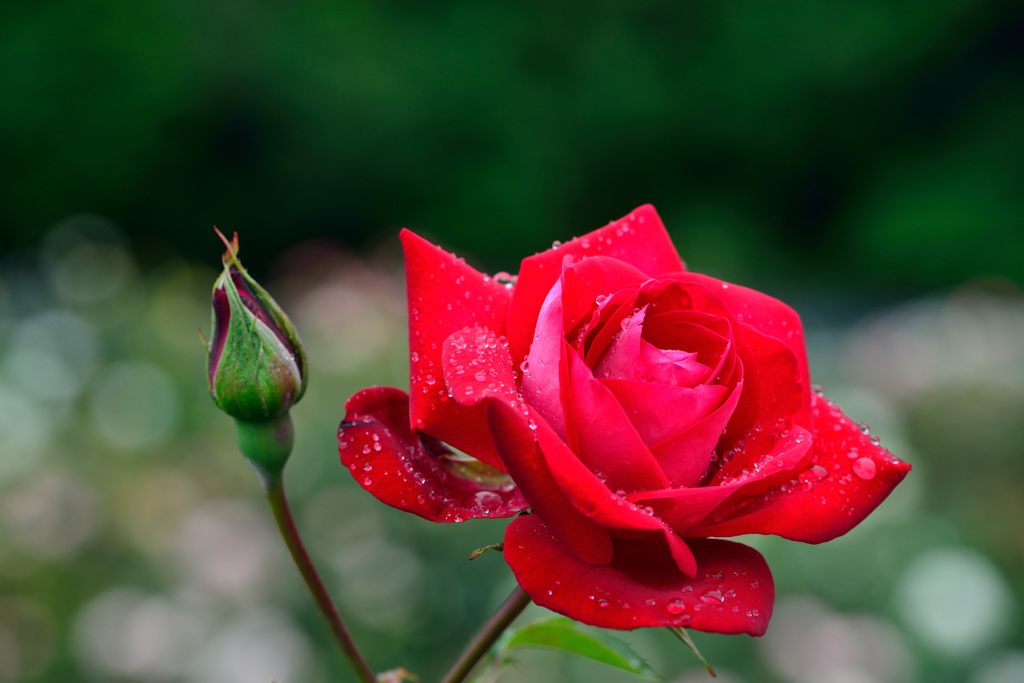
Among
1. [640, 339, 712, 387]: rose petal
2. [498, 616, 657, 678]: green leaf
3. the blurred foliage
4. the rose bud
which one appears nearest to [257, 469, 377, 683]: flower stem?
the rose bud

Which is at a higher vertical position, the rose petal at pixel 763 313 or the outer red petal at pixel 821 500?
the rose petal at pixel 763 313

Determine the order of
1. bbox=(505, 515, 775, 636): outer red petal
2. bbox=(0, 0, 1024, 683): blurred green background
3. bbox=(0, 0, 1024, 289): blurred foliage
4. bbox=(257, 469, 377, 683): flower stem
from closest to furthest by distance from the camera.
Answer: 1. bbox=(505, 515, 775, 636): outer red petal
2. bbox=(257, 469, 377, 683): flower stem
3. bbox=(0, 0, 1024, 683): blurred green background
4. bbox=(0, 0, 1024, 289): blurred foliage

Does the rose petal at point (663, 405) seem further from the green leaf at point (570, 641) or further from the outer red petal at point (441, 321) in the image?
the green leaf at point (570, 641)

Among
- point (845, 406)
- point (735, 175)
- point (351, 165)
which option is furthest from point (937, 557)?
point (735, 175)

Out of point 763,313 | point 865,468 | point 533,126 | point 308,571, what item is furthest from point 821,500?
point 533,126

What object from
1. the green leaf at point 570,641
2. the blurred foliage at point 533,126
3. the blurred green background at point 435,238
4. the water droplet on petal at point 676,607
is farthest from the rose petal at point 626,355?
the blurred foliage at point 533,126

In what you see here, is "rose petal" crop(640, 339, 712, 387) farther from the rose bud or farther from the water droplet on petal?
the rose bud

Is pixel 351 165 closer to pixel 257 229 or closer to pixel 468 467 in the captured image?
pixel 257 229
